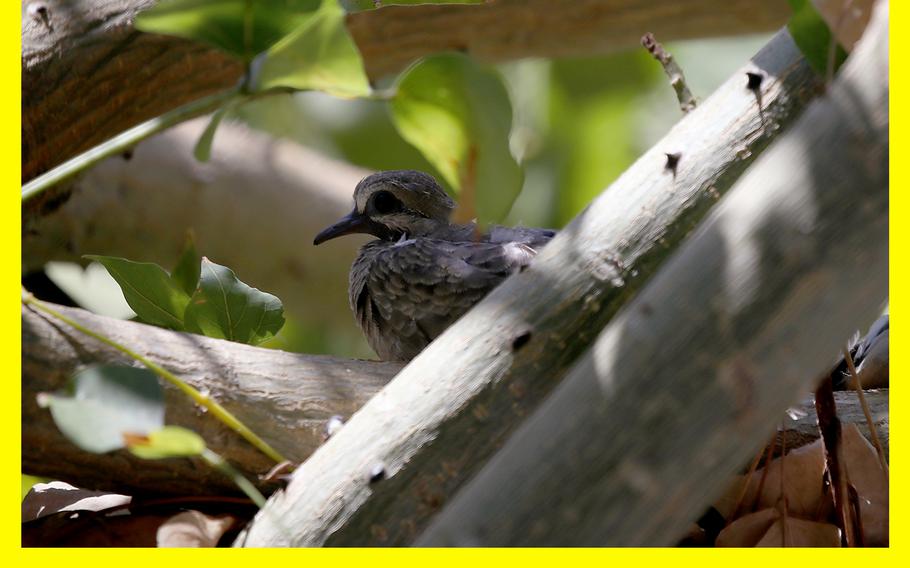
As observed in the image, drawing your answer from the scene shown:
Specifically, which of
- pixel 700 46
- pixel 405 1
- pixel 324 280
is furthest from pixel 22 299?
pixel 700 46

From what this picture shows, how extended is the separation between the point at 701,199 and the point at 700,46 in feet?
12.3

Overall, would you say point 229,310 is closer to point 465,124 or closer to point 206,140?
point 206,140

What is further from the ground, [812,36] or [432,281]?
[432,281]

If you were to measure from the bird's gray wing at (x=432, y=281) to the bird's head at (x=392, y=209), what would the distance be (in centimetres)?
38

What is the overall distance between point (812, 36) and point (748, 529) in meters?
0.73

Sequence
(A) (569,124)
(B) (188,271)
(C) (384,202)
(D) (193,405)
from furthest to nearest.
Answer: (A) (569,124), (C) (384,202), (B) (188,271), (D) (193,405)

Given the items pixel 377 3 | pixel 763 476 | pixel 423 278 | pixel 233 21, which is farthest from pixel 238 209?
pixel 233 21

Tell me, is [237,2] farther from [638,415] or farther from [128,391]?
[638,415]

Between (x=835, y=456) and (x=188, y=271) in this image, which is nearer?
(x=835, y=456)

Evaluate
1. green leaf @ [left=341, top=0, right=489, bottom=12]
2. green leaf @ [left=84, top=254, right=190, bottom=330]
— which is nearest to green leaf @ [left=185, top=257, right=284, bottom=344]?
green leaf @ [left=84, top=254, right=190, bottom=330]

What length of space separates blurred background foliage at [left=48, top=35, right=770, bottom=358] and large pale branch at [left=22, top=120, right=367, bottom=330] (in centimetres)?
12

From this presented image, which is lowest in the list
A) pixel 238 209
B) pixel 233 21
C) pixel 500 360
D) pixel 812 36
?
pixel 500 360

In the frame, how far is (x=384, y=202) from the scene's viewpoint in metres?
2.38

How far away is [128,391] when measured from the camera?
1.08 metres
